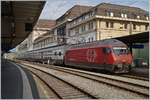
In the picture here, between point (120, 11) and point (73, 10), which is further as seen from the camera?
point (73, 10)

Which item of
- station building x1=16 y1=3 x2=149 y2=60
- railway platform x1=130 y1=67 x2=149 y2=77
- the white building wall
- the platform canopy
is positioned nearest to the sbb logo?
railway platform x1=130 y1=67 x2=149 y2=77

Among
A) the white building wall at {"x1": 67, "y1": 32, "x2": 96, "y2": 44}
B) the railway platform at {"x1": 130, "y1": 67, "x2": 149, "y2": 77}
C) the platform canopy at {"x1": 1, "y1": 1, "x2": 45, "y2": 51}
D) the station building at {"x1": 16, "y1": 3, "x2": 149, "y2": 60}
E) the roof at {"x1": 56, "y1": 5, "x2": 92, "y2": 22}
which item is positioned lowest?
the railway platform at {"x1": 130, "y1": 67, "x2": 149, "y2": 77}

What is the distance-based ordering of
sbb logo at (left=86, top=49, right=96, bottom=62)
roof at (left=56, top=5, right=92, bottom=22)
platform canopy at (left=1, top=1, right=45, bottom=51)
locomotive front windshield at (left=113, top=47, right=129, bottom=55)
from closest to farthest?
platform canopy at (left=1, top=1, right=45, bottom=51)
locomotive front windshield at (left=113, top=47, right=129, bottom=55)
sbb logo at (left=86, top=49, right=96, bottom=62)
roof at (left=56, top=5, right=92, bottom=22)

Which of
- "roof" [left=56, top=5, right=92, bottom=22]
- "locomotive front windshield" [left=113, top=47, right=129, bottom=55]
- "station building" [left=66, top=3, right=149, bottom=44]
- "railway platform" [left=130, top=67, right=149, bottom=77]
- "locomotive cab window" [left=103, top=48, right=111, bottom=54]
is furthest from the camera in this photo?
"roof" [left=56, top=5, right=92, bottom=22]

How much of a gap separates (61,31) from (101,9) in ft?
84.0

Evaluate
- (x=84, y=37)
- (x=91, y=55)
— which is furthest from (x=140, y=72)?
(x=84, y=37)

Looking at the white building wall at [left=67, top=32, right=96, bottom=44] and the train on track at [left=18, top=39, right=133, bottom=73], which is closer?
the train on track at [left=18, top=39, right=133, bottom=73]

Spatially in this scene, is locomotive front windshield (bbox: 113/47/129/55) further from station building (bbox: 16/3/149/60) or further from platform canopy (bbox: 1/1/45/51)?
station building (bbox: 16/3/149/60)

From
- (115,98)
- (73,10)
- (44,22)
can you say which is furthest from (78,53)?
(44,22)

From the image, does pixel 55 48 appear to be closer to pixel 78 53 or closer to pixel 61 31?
pixel 78 53

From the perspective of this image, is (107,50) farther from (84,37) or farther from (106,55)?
(84,37)

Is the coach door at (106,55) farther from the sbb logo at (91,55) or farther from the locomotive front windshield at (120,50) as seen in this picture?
the sbb logo at (91,55)

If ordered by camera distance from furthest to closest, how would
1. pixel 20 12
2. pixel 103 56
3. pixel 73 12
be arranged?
pixel 73 12 → pixel 103 56 → pixel 20 12

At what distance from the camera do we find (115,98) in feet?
38.8
